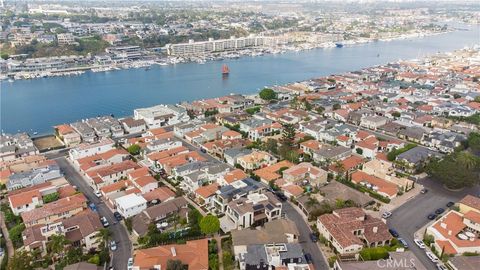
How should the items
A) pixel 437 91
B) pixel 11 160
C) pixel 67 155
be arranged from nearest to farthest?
pixel 11 160 → pixel 67 155 → pixel 437 91

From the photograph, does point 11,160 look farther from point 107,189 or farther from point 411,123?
point 411,123

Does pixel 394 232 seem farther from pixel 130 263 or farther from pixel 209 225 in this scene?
pixel 130 263

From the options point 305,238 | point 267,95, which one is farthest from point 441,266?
point 267,95

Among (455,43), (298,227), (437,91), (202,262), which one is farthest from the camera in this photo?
(455,43)

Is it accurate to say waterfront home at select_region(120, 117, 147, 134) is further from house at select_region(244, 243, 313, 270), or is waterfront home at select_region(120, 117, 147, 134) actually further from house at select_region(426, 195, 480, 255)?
house at select_region(426, 195, 480, 255)

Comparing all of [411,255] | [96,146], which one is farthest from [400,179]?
[96,146]

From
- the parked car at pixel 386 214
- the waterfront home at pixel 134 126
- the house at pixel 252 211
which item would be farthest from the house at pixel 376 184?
the waterfront home at pixel 134 126
